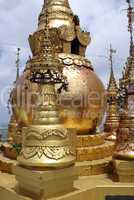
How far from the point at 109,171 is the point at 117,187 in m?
1.06

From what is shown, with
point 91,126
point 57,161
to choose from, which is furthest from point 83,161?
point 57,161

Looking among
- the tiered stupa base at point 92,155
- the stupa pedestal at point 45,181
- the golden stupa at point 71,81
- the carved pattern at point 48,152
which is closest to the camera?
the stupa pedestal at point 45,181

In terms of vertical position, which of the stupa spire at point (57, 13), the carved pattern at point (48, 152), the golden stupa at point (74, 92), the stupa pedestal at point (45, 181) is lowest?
the stupa pedestal at point (45, 181)

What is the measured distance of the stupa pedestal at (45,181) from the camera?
4.91 metres

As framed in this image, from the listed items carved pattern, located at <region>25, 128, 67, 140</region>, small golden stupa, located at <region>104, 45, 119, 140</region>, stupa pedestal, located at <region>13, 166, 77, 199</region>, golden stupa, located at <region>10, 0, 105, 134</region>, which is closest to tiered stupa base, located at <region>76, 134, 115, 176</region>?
golden stupa, located at <region>10, 0, 105, 134</region>

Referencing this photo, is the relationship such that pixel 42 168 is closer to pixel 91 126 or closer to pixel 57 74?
pixel 57 74

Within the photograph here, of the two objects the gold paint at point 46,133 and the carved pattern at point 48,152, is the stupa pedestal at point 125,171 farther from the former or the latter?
the carved pattern at point 48,152

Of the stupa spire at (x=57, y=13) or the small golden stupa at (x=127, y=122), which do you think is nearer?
the small golden stupa at (x=127, y=122)

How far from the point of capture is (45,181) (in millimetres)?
4910

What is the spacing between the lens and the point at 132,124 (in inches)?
259

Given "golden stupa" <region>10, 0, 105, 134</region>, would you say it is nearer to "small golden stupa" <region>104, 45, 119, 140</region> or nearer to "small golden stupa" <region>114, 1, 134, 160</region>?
"small golden stupa" <region>114, 1, 134, 160</region>

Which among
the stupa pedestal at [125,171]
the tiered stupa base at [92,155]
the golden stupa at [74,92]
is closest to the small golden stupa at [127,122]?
the stupa pedestal at [125,171]

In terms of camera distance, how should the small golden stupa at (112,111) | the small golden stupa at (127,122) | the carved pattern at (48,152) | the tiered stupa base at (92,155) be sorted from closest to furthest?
the carved pattern at (48,152)
the small golden stupa at (127,122)
the tiered stupa base at (92,155)
the small golden stupa at (112,111)

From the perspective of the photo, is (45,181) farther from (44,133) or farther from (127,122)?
(127,122)
